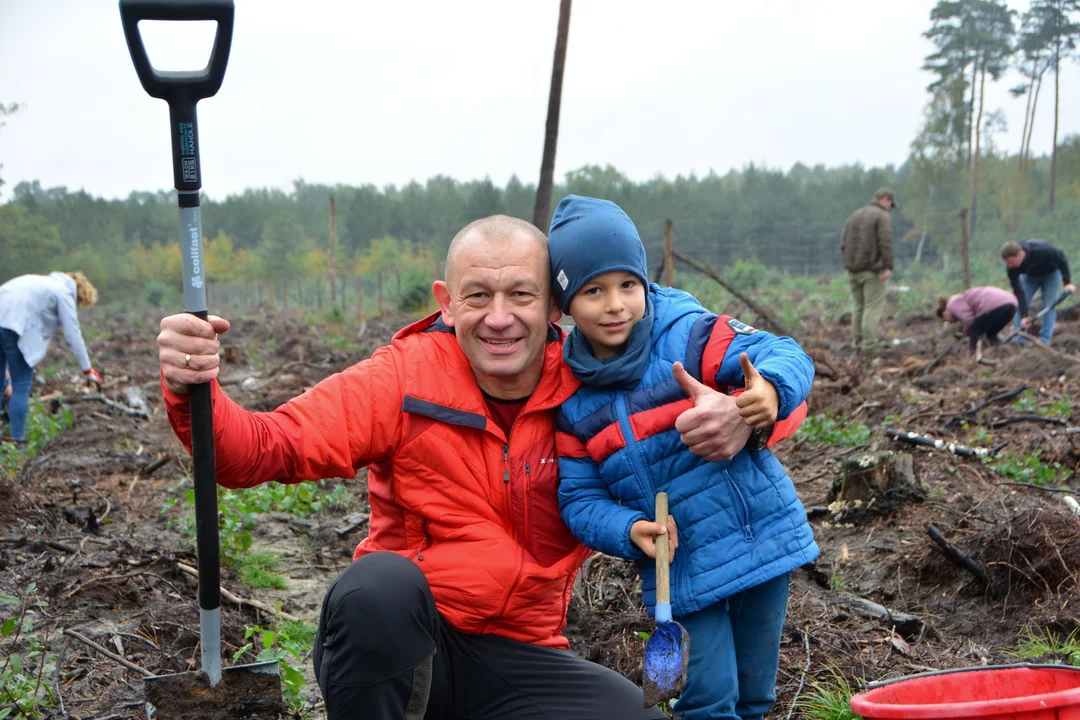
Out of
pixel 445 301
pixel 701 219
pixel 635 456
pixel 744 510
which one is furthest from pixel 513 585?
pixel 701 219

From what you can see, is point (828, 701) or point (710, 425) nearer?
point (710, 425)

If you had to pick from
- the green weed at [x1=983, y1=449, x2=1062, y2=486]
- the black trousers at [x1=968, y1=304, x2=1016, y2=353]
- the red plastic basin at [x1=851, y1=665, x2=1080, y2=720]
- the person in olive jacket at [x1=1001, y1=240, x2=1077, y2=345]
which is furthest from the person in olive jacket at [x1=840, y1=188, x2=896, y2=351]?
the red plastic basin at [x1=851, y1=665, x2=1080, y2=720]

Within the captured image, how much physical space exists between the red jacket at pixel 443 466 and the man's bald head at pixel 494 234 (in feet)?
0.78

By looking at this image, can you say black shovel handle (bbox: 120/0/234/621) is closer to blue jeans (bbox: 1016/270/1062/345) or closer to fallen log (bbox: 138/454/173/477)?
fallen log (bbox: 138/454/173/477)

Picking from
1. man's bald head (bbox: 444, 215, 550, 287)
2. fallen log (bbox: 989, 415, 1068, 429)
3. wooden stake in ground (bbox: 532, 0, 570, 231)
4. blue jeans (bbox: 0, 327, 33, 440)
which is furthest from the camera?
wooden stake in ground (bbox: 532, 0, 570, 231)

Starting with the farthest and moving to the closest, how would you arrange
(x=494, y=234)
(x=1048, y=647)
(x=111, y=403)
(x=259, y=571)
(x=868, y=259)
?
(x=868, y=259)
(x=111, y=403)
(x=259, y=571)
(x=1048, y=647)
(x=494, y=234)

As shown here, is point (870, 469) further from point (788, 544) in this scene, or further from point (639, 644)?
point (788, 544)

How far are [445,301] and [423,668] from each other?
98 centimetres

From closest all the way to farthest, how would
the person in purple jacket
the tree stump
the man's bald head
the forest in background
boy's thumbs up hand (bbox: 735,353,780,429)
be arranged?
boy's thumbs up hand (bbox: 735,353,780,429)
the man's bald head
the tree stump
the person in purple jacket
the forest in background

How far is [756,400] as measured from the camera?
83.7 inches

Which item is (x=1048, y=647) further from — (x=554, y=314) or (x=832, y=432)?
(x=832, y=432)

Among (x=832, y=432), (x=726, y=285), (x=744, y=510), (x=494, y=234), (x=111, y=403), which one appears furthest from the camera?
(x=726, y=285)

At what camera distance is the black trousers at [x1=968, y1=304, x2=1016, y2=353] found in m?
10.3

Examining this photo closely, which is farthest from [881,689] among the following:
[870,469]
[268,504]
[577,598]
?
[268,504]
